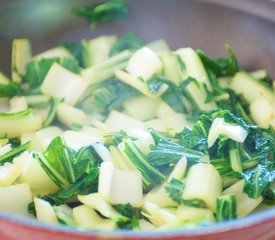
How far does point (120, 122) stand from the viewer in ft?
5.48

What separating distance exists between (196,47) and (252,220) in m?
0.96

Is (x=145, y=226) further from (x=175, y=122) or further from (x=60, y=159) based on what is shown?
(x=175, y=122)

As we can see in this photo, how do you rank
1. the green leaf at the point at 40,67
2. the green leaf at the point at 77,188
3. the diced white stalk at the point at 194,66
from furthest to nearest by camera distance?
the green leaf at the point at 40,67 → the diced white stalk at the point at 194,66 → the green leaf at the point at 77,188

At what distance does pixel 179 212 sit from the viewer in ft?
4.31

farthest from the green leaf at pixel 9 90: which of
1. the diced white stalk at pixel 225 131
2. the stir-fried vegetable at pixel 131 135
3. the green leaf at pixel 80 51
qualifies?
the diced white stalk at pixel 225 131

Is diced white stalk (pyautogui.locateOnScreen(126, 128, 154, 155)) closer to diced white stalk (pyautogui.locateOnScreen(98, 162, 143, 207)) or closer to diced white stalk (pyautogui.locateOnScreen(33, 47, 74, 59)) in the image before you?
diced white stalk (pyautogui.locateOnScreen(98, 162, 143, 207))

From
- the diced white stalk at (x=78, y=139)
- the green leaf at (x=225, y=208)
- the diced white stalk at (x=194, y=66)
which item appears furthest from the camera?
the diced white stalk at (x=194, y=66)

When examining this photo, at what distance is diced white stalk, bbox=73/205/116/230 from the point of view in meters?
1.33

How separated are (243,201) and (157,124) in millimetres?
397

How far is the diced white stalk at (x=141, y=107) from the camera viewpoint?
5.62 feet

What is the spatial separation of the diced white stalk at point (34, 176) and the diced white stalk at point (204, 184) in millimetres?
349

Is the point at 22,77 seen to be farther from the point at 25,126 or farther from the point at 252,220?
the point at 252,220

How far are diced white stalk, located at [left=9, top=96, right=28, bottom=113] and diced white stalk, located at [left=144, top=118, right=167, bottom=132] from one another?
378 mm

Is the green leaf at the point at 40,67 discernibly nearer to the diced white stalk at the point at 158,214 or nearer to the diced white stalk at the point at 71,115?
the diced white stalk at the point at 71,115
